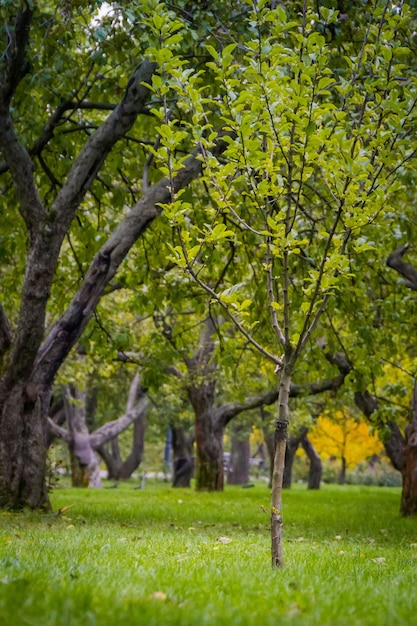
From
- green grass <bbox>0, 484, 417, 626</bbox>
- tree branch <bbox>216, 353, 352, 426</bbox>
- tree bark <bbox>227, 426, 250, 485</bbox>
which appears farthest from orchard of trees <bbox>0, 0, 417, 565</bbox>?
tree bark <bbox>227, 426, 250, 485</bbox>

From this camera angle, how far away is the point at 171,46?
484 centimetres

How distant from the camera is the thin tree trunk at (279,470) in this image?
4.69 metres

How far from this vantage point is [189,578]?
403 centimetres

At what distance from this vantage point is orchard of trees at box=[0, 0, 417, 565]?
15.2 feet

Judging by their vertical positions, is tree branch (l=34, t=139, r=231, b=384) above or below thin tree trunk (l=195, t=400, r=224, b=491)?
above

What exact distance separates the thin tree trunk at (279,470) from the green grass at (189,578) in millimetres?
173

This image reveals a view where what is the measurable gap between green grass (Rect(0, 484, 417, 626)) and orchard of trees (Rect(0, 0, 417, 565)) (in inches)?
28.0

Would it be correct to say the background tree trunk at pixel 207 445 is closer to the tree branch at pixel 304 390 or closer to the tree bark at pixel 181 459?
the tree branch at pixel 304 390

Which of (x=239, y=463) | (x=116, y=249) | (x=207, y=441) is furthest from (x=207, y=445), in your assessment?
(x=239, y=463)

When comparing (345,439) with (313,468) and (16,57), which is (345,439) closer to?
(313,468)

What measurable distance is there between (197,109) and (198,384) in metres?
14.7

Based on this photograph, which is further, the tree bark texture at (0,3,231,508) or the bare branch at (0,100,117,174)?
the bare branch at (0,100,117,174)

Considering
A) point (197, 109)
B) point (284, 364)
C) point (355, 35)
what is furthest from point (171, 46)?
point (355, 35)

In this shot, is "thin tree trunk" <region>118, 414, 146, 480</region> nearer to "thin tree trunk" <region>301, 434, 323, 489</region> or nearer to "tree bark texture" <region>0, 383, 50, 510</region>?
"thin tree trunk" <region>301, 434, 323, 489</region>
